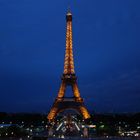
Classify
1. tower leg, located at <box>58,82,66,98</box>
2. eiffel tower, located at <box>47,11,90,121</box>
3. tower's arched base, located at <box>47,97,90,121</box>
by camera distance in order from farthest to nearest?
tower's arched base, located at <box>47,97,90,121</box>
tower leg, located at <box>58,82,66,98</box>
eiffel tower, located at <box>47,11,90,121</box>

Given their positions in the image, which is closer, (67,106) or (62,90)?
(62,90)

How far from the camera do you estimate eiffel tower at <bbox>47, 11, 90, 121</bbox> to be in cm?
8000

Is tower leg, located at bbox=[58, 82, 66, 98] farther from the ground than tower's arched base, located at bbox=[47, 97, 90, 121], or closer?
farther from the ground

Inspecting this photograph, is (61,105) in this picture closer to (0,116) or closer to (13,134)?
(13,134)

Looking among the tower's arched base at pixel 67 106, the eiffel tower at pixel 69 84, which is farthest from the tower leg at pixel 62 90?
the tower's arched base at pixel 67 106

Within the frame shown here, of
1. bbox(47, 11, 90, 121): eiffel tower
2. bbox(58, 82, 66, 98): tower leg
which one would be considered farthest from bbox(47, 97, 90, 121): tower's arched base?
bbox(58, 82, 66, 98): tower leg

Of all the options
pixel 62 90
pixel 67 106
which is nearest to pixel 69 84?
pixel 62 90

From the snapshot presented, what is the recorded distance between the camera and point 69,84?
3248 inches

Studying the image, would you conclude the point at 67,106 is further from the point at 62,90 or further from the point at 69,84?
the point at 69,84

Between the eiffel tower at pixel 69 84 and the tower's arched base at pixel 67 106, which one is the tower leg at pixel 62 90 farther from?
the tower's arched base at pixel 67 106

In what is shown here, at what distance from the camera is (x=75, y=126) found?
4045 inches

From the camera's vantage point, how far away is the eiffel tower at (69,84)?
80000 mm

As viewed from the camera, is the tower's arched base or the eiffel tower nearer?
the eiffel tower

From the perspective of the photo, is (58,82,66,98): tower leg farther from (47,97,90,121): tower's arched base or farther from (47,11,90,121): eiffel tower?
Answer: (47,97,90,121): tower's arched base
